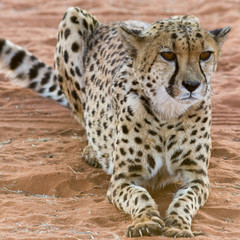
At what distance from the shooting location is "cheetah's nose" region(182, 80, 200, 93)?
3.55 metres

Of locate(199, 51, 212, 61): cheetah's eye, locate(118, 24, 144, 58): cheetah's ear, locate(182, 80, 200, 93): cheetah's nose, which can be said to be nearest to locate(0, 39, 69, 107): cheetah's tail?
locate(118, 24, 144, 58): cheetah's ear

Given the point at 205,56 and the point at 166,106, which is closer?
the point at 205,56

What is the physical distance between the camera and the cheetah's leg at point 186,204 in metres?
3.47

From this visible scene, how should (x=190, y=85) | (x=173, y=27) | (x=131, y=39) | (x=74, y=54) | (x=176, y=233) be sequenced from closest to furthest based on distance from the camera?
(x=176, y=233)
(x=190, y=85)
(x=173, y=27)
(x=131, y=39)
(x=74, y=54)

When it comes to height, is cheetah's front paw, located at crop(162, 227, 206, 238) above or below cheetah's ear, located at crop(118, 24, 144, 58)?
below

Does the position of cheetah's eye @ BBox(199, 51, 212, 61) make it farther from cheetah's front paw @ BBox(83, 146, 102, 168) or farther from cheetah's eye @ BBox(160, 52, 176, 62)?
cheetah's front paw @ BBox(83, 146, 102, 168)

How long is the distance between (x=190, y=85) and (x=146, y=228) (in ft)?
2.66

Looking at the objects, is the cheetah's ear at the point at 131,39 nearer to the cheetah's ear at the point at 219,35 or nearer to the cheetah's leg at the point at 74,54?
the cheetah's ear at the point at 219,35

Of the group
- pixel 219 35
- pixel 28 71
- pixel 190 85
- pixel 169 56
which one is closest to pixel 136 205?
pixel 190 85

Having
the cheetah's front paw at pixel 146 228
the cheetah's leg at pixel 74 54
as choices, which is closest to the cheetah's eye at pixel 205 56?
the cheetah's front paw at pixel 146 228

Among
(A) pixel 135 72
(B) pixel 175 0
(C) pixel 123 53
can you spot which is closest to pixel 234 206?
(A) pixel 135 72

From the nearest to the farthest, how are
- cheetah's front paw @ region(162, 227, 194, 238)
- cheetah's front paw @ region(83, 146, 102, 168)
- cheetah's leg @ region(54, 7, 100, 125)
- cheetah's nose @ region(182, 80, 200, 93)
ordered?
cheetah's front paw @ region(162, 227, 194, 238) < cheetah's nose @ region(182, 80, 200, 93) < cheetah's front paw @ region(83, 146, 102, 168) < cheetah's leg @ region(54, 7, 100, 125)

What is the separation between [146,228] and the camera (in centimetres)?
346

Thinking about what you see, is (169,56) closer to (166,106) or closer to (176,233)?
(166,106)
